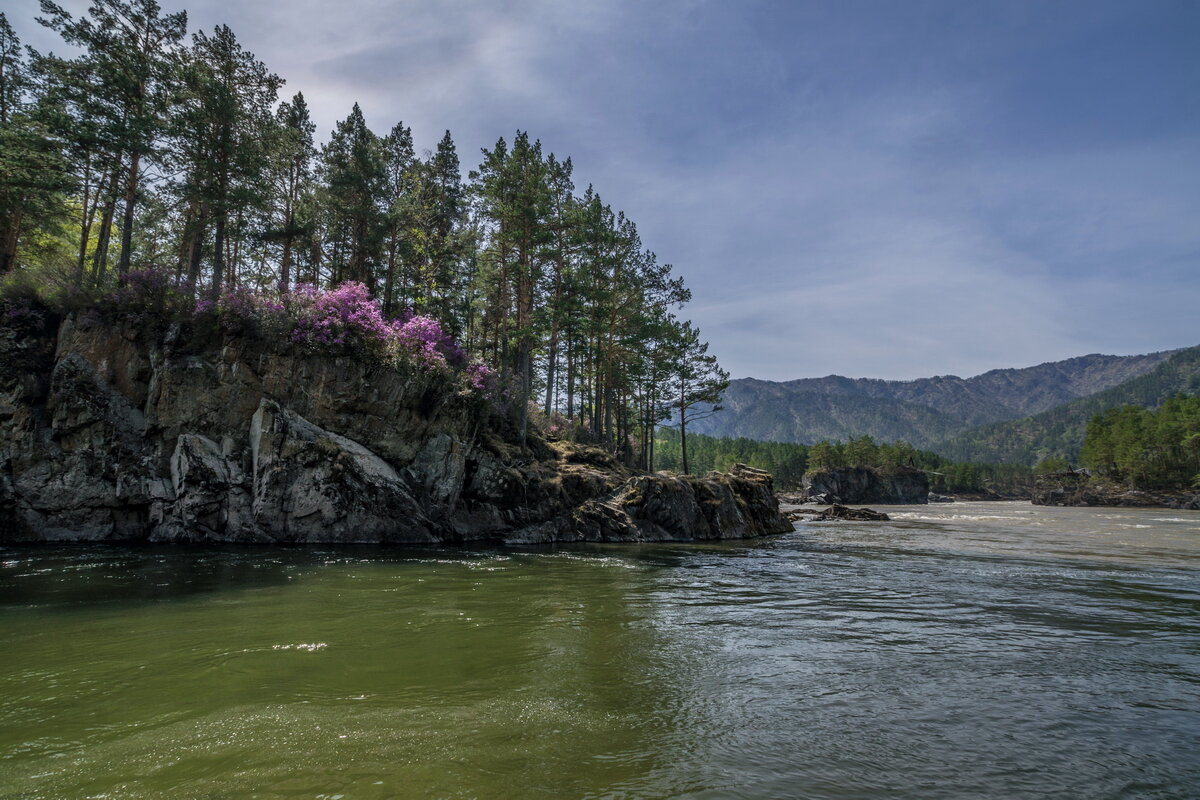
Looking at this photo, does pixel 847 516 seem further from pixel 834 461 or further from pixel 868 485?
pixel 834 461

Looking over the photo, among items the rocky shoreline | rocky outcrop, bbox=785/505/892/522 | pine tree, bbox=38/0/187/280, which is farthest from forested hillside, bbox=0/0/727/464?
the rocky shoreline

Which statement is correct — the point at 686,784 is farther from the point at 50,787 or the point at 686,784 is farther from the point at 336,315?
the point at 336,315

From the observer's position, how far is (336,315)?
2252 cm

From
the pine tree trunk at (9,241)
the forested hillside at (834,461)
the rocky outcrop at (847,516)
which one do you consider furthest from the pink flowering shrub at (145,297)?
the forested hillside at (834,461)

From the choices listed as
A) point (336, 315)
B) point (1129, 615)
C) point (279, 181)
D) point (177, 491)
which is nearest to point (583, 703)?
point (1129, 615)

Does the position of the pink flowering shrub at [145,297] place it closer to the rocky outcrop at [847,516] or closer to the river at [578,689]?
the river at [578,689]

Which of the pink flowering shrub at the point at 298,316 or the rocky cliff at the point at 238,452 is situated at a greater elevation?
the pink flowering shrub at the point at 298,316

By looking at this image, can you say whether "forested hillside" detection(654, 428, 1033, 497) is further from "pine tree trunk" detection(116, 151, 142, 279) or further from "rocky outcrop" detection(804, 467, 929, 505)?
"pine tree trunk" detection(116, 151, 142, 279)

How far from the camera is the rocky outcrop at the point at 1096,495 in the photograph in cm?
8712

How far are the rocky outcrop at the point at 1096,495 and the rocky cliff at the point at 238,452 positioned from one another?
106746 millimetres

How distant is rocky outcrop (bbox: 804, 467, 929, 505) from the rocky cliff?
109704mm

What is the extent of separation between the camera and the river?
12.8 feet

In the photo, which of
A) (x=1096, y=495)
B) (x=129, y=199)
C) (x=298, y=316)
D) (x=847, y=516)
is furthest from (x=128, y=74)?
(x=1096, y=495)

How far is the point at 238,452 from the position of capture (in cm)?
1948
